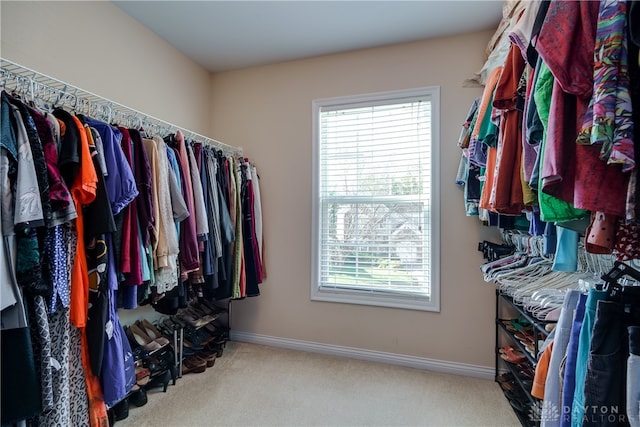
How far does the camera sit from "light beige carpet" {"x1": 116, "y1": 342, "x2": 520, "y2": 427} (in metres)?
1.77

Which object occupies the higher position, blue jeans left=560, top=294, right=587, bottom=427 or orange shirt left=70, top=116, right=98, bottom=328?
orange shirt left=70, top=116, right=98, bottom=328

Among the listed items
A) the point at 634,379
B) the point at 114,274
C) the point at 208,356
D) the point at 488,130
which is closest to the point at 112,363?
the point at 114,274

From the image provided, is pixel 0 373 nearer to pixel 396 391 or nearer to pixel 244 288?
pixel 244 288

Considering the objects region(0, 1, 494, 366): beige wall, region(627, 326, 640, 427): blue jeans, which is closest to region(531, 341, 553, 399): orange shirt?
region(627, 326, 640, 427): blue jeans

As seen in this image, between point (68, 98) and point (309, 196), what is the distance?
175 centimetres

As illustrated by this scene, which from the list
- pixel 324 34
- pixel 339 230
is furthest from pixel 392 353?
pixel 324 34

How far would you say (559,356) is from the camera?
1009 millimetres

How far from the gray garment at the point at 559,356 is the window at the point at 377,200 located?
1.36m

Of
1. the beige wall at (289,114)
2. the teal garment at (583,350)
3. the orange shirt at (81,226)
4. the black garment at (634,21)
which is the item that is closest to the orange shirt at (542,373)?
the teal garment at (583,350)

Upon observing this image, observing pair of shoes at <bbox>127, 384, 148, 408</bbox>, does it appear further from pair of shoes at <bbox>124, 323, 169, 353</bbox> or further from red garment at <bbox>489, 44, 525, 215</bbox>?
red garment at <bbox>489, 44, 525, 215</bbox>

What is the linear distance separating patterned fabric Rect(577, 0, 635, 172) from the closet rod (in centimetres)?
195

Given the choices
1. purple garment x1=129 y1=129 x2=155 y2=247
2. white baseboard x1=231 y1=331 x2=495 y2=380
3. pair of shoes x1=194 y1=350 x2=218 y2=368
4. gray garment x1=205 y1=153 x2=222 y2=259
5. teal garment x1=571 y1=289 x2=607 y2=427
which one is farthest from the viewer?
pair of shoes x1=194 y1=350 x2=218 y2=368

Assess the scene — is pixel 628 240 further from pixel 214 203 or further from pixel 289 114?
pixel 289 114

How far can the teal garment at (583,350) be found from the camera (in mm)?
860
